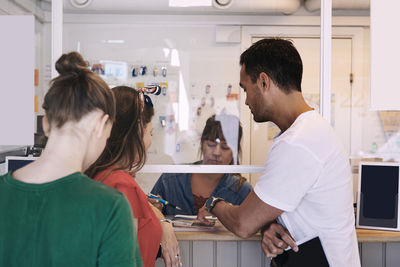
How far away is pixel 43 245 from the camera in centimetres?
98

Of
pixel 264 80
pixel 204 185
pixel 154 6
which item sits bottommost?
pixel 204 185

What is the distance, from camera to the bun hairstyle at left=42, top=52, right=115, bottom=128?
1029 millimetres

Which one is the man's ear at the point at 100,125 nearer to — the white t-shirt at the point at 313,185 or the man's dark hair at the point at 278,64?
the white t-shirt at the point at 313,185

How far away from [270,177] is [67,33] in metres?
1.78

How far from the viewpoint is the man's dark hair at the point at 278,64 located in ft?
5.69

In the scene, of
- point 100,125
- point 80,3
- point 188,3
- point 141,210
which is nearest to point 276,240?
point 141,210

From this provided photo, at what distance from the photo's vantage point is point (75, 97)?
1.03 meters

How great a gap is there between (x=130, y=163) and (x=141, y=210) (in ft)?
0.53

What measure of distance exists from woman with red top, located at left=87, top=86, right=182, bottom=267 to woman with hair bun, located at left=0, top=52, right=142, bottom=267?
0.27 meters

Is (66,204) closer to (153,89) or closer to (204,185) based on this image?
(153,89)

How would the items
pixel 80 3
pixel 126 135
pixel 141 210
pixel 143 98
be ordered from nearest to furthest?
pixel 141 210 < pixel 126 135 < pixel 143 98 < pixel 80 3

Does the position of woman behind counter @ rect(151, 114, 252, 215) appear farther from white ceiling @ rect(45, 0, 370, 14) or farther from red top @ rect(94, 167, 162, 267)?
red top @ rect(94, 167, 162, 267)

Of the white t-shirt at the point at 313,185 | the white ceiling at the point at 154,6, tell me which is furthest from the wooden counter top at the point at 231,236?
the white ceiling at the point at 154,6

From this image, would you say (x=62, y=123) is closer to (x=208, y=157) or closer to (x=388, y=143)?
(x=208, y=157)
